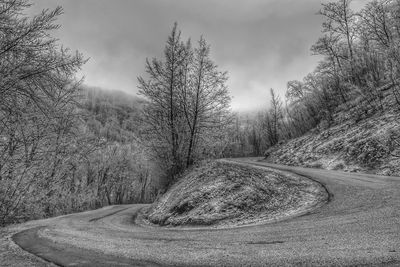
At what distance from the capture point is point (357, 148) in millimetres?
10688

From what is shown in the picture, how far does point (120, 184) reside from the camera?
27.3 metres

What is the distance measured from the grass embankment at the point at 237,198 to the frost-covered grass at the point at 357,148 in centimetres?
316

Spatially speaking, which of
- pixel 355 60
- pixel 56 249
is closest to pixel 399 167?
pixel 56 249

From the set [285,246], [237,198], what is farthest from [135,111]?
[285,246]

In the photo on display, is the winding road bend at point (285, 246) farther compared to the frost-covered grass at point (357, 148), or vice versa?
the frost-covered grass at point (357, 148)

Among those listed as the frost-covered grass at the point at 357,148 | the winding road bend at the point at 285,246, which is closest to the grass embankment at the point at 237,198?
the winding road bend at the point at 285,246

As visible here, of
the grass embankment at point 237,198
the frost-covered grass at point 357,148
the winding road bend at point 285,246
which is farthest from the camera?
the frost-covered grass at point 357,148

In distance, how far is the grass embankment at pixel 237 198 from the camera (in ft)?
21.9

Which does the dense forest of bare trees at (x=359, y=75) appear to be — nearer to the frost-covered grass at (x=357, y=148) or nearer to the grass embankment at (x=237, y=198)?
the frost-covered grass at (x=357, y=148)

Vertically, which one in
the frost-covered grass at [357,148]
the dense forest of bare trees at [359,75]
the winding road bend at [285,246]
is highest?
the dense forest of bare trees at [359,75]

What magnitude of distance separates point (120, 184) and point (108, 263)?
25.4m

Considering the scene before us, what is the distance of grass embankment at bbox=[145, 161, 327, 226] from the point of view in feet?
21.9

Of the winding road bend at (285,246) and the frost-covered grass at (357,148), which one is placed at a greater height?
the frost-covered grass at (357,148)

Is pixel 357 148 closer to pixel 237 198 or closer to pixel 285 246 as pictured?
pixel 237 198
